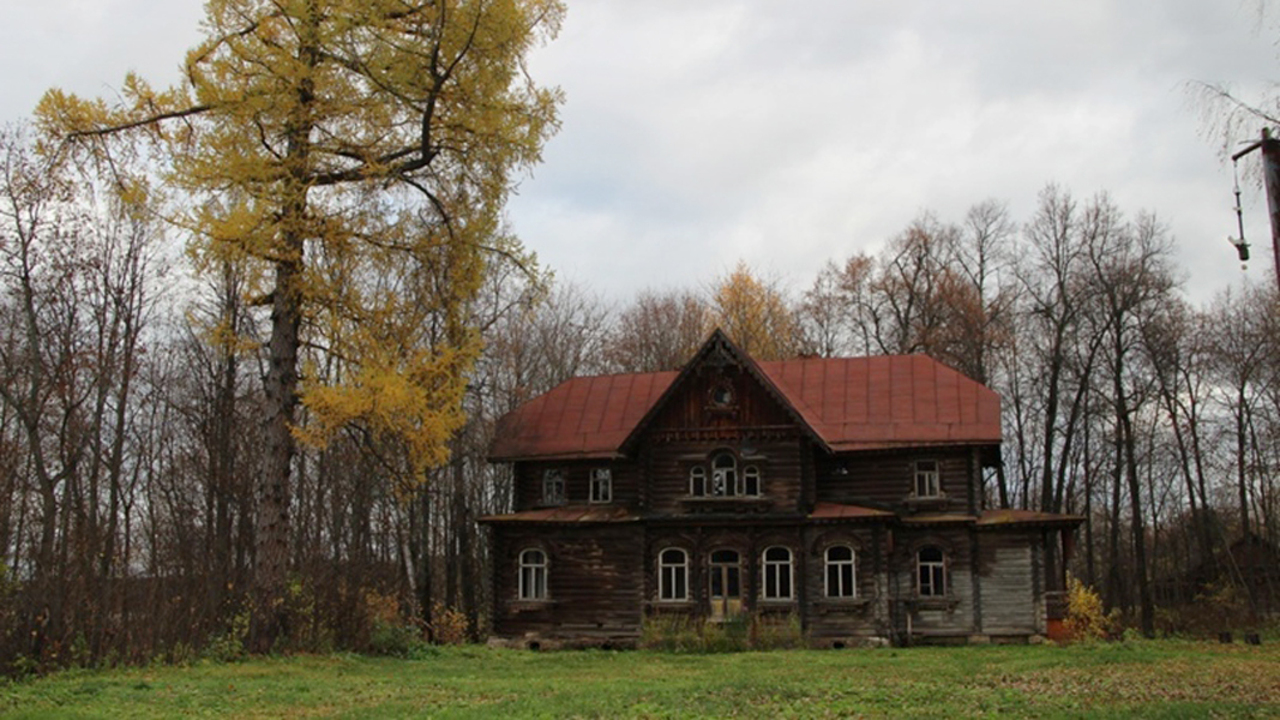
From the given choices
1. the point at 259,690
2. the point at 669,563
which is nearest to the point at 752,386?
the point at 669,563

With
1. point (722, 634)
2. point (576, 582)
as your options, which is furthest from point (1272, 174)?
point (576, 582)

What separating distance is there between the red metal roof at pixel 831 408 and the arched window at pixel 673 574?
3.18 metres

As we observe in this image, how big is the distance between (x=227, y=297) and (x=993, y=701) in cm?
2073

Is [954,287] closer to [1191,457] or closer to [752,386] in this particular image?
[1191,457]

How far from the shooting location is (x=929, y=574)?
30.5 meters

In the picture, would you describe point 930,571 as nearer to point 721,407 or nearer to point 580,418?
point 721,407

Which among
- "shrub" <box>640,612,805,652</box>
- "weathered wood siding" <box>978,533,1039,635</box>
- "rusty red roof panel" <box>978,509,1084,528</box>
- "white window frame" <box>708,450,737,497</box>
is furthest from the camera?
"white window frame" <box>708,450,737,497</box>

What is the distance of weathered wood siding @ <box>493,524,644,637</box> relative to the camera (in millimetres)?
31156

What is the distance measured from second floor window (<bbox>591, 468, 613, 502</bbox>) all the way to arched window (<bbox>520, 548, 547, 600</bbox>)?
224cm

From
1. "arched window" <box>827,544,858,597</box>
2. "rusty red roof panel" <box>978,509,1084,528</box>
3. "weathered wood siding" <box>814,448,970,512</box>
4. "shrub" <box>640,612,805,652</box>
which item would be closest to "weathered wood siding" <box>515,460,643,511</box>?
"shrub" <box>640,612,805,652</box>

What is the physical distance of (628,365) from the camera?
4669 centimetres

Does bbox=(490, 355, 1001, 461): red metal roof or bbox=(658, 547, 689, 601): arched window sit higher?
bbox=(490, 355, 1001, 461): red metal roof

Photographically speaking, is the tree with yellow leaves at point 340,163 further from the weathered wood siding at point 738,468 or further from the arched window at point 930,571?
the arched window at point 930,571

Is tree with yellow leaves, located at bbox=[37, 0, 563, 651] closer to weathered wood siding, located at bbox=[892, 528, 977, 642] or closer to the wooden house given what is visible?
the wooden house
